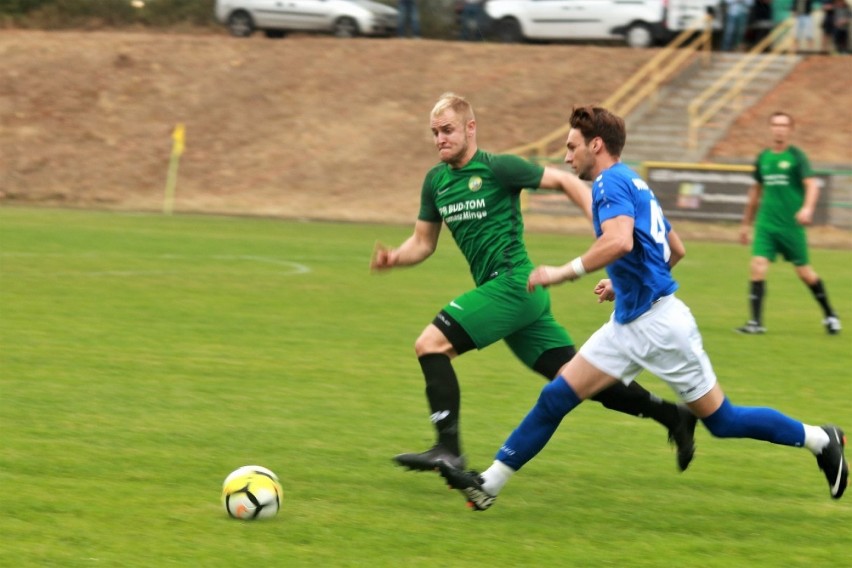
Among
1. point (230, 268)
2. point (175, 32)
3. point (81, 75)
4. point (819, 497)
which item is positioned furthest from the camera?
point (175, 32)

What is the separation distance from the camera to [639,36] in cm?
3606

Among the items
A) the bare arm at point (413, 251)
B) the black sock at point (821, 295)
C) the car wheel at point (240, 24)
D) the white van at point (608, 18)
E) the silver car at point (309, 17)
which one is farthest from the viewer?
the car wheel at point (240, 24)

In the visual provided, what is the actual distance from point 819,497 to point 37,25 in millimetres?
40763

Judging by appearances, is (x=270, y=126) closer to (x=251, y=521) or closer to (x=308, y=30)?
(x=308, y=30)

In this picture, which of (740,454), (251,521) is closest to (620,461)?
(740,454)

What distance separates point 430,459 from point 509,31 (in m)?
32.6

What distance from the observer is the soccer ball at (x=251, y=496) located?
19.4 ft

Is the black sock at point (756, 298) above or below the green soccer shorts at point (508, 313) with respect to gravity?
below

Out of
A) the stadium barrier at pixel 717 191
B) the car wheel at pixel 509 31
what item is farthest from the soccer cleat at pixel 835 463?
the car wheel at pixel 509 31

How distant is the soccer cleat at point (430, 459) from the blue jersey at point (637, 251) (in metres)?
1.05

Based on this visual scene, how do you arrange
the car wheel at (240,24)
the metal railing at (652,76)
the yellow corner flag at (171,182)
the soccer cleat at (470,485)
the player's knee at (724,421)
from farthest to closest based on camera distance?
the car wheel at (240,24)
the metal railing at (652,76)
the yellow corner flag at (171,182)
the player's knee at (724,421)
the soccer cleat at (470,485)

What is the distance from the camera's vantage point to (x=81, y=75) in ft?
124

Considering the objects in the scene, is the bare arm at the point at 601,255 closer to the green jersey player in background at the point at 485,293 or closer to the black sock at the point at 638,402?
the green jersey player in background at the point at 485,293

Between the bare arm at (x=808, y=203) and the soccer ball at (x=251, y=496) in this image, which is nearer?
the soccer ball at (x=251, y=496)
